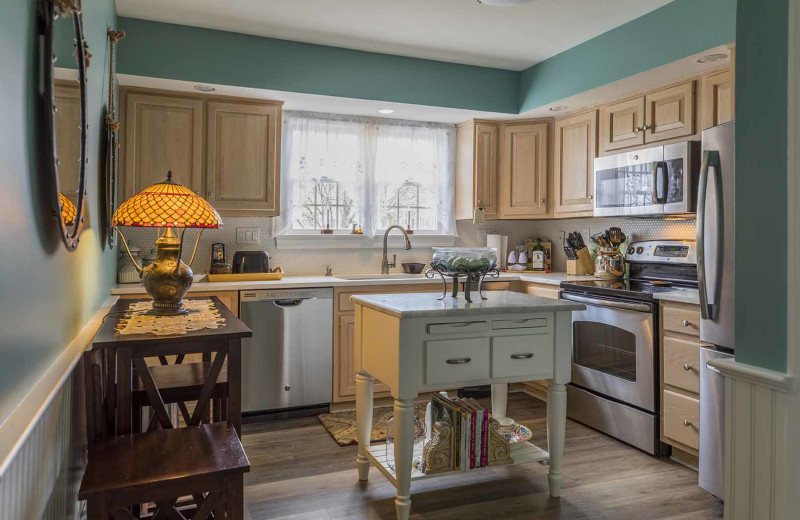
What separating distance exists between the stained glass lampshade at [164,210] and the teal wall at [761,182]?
1854 mm

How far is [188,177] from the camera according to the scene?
3.74 metres

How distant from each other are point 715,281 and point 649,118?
132 cm

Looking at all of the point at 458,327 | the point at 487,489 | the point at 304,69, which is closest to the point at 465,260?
the point at 458,327

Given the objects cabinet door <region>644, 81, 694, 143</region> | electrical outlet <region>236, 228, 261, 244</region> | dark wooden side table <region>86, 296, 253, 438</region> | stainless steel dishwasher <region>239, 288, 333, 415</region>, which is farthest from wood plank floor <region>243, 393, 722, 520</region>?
cabinet door <region>644, 81, 694, 143</region>

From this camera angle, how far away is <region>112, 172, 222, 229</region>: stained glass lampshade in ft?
7.21

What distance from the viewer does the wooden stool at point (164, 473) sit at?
141 centimetres

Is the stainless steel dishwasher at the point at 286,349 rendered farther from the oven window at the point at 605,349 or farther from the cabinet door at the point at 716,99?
the cabinet door at the point at 716,99

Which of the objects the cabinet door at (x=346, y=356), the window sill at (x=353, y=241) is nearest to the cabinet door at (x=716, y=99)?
the window sill at (x=353, y=241)

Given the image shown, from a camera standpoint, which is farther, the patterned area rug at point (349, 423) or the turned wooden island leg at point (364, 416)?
the patterned area rug at point (349, 423)

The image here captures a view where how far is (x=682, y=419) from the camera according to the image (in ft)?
9.65

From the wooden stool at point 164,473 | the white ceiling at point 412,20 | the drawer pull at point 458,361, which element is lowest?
the wooden stool at point 164,473

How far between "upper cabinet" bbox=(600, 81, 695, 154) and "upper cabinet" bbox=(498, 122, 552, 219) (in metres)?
0.61

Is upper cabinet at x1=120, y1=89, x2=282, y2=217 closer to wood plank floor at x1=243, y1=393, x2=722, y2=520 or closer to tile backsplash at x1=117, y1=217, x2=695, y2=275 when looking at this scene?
tile backsplash at x1=117, y1=217, x2=695, y2=275

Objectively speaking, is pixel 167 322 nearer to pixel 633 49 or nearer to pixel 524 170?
pixel 633 49
